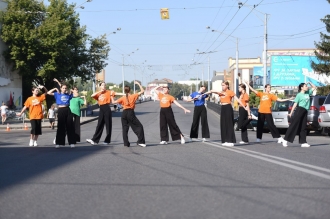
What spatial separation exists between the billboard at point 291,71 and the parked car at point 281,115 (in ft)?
114

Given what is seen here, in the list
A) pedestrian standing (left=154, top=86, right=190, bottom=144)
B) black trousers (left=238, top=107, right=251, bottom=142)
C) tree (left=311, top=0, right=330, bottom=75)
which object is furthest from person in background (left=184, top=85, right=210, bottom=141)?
tree (left=311, top=0, right=330, bottom=75)

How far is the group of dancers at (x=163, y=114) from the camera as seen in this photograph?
53.3 feet

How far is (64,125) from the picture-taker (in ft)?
54.1

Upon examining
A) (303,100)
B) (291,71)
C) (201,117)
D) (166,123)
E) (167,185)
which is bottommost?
(167,185)

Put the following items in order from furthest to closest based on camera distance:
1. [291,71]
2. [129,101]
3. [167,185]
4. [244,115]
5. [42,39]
→ 1. [291,71]
2. [42,39]
3. [244,115]
4. [129,101]
5. [167,185]

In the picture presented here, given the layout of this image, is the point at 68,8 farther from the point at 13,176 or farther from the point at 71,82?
the point at 13,176

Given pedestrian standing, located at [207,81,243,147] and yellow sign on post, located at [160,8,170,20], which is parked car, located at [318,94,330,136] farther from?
yellow sign on post, located at [160,8,170,20]

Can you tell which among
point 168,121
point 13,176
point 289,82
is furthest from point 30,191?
point 289,82

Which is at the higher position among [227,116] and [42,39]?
[42,39]

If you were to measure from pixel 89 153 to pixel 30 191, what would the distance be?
5.95 m

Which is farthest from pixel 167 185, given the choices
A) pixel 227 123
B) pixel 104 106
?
pixel 104 106

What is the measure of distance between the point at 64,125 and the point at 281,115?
45.2 ft

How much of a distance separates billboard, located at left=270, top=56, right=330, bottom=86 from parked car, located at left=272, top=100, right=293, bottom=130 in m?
34.9

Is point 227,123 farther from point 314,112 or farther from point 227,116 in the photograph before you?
point 314,112
